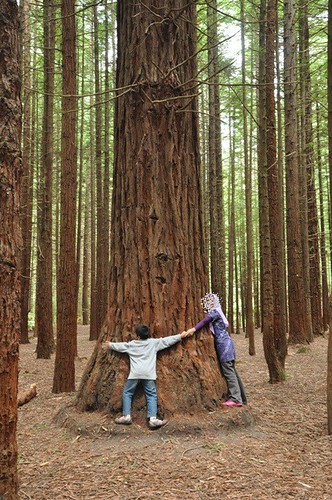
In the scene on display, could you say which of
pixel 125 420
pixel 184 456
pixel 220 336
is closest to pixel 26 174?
pixel 220 336

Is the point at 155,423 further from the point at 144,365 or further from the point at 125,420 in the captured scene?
the point at 144,365

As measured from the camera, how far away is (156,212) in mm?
5594

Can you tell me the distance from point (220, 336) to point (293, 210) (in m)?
8.11

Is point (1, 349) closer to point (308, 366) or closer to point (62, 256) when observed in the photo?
point (62, 256)

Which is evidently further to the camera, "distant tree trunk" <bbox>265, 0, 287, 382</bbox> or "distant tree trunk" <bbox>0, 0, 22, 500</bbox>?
"distant tree trunk" <bbox>265, 0, 287, 382</bbox>

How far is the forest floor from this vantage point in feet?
11.9

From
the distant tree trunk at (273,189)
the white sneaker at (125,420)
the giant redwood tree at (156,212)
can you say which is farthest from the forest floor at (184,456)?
the distant tree trunk at (273,189)

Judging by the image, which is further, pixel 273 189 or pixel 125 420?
pixel 273 189

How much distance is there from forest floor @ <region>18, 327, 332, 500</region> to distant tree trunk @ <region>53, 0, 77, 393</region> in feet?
→ 3.24

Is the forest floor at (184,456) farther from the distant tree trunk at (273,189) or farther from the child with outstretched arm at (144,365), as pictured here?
the distant tree trunk at (273,189)

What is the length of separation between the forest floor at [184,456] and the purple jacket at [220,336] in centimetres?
67

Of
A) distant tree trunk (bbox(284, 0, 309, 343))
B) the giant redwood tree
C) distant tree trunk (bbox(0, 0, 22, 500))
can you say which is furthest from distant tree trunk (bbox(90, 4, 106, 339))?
distant tree trunk (bbox(0, 0, 22, 500))

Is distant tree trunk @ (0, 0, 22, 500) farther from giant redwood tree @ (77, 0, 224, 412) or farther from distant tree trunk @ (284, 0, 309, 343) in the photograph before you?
distant tree trunk @ (284, 0, 309, 343)

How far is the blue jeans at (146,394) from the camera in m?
4.95
